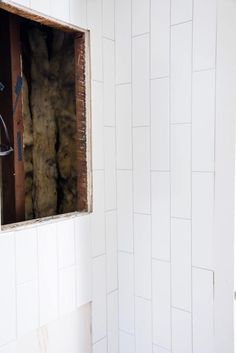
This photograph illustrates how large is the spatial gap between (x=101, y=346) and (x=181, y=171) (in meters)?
0.80

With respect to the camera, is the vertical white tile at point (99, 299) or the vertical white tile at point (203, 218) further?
the vertical white tile at point (99, 299)

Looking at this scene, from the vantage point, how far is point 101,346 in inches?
51.3

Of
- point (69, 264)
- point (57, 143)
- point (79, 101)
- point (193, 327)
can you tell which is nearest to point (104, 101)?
point (79, 101)

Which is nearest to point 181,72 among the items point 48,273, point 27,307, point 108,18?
point 108,18

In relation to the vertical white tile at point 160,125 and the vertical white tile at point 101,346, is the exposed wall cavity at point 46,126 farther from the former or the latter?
the vertical white tile at point 101,346

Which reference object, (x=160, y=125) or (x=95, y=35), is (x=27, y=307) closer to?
(x=160, y=125)

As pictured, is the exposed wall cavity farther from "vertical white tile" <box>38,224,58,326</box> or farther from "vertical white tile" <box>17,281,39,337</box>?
"vertical white tile" <box>17,281,39,337</box>

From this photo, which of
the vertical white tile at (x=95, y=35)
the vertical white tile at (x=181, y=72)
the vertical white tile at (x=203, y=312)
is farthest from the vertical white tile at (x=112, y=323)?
the vertical white tile at (x=95, y=35)

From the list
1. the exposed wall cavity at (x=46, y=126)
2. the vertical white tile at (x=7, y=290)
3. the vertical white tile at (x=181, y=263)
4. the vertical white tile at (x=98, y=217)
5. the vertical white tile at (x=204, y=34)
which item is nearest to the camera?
the vertical white tile at (x=7, y=290)

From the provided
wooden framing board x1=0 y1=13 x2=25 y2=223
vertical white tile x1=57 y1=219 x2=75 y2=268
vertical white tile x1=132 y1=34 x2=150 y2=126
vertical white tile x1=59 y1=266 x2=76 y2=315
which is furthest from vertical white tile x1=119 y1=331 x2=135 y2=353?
vertical white tile x1=132 y1=34 x2=150 y2=126

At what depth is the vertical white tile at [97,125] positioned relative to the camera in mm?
1254

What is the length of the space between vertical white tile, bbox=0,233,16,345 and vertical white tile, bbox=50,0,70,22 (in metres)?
0.75

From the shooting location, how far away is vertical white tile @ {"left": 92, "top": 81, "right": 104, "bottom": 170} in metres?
1.25

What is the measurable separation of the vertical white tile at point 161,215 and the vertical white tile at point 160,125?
0.16ft
